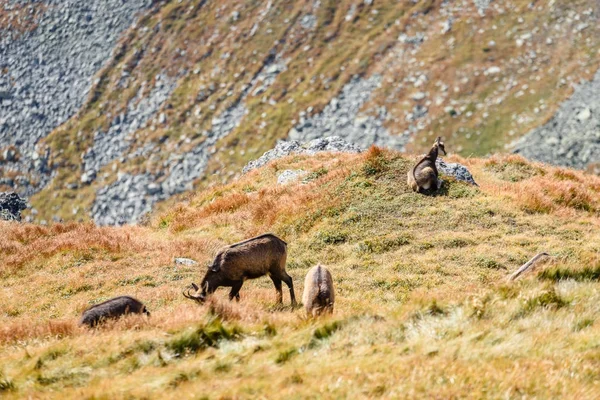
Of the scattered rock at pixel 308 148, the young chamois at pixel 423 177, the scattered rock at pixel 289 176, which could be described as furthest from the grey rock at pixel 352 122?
the young chamois at pixel 423 177

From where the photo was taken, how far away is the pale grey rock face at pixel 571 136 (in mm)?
49750

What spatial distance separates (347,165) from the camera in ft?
84.5

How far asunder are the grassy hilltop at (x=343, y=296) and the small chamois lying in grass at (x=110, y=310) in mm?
682

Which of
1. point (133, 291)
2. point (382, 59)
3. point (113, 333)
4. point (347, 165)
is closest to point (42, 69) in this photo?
point (382, 59)

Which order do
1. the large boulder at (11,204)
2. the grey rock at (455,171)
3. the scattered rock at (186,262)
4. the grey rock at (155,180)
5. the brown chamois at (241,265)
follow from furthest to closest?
1. the grey rock at (155,180)
2. the large boulder at (11,204)
3. the grey rock at (455,171)
4. the scattered rock at (186,262)
5. the brown chamois at (241,265)

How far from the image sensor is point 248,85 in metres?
72.1

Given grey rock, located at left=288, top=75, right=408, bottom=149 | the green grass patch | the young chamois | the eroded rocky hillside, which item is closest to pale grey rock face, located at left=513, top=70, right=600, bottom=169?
the eroded rocky hillside

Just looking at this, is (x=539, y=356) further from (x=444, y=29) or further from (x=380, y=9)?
(x=380, y=9)

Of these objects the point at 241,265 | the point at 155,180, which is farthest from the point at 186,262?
the point at 155,180

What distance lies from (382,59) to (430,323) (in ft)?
210

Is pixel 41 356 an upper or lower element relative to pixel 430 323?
upper

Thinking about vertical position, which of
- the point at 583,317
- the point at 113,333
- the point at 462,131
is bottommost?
the point at 462,131

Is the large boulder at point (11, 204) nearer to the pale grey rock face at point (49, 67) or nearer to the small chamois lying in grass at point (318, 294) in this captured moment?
the small chamois lying in grass at point (318, 294)

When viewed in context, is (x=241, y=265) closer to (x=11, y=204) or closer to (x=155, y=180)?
(x=11, y=204)
